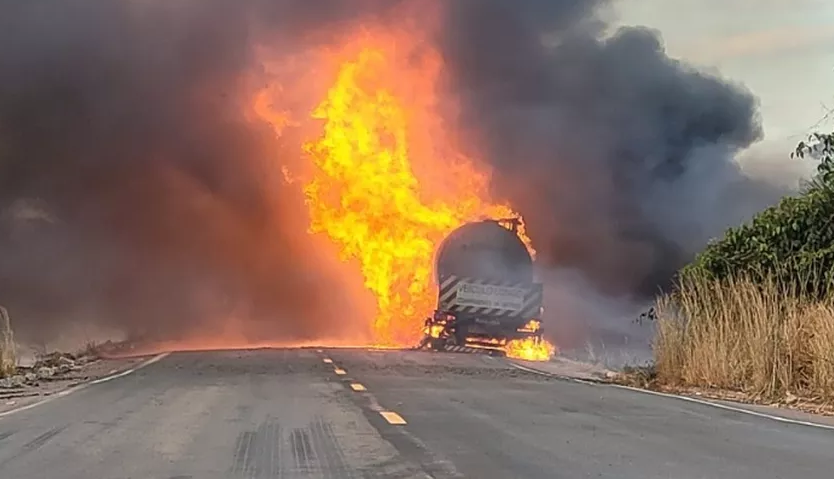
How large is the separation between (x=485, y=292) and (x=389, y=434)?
61.5 feet

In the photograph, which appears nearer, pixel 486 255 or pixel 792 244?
pixel 792 244

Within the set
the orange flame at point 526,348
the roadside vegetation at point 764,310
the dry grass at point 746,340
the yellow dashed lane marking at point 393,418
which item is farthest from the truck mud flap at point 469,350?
→ the yellow dashed lane marking at point 393,418

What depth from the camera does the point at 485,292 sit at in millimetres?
27953

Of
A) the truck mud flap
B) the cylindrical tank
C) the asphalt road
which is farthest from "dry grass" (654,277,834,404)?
the cylindrical tank

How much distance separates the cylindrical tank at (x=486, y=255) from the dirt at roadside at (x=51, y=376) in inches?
355

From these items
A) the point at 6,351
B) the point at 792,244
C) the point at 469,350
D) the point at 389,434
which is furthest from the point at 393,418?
the point at 469,350

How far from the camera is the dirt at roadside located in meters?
13.8

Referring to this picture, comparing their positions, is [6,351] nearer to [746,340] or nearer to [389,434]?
[389,434]

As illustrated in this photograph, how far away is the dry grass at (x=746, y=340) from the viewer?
13.8m

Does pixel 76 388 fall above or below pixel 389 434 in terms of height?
above

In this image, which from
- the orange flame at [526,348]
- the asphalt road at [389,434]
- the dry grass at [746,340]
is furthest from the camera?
the orange flame at [526,348]

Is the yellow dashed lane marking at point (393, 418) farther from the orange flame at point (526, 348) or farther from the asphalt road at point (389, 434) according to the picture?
the orange flame at point (526, 348)

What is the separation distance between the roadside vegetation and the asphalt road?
172cm

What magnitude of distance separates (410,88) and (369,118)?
1691mm
